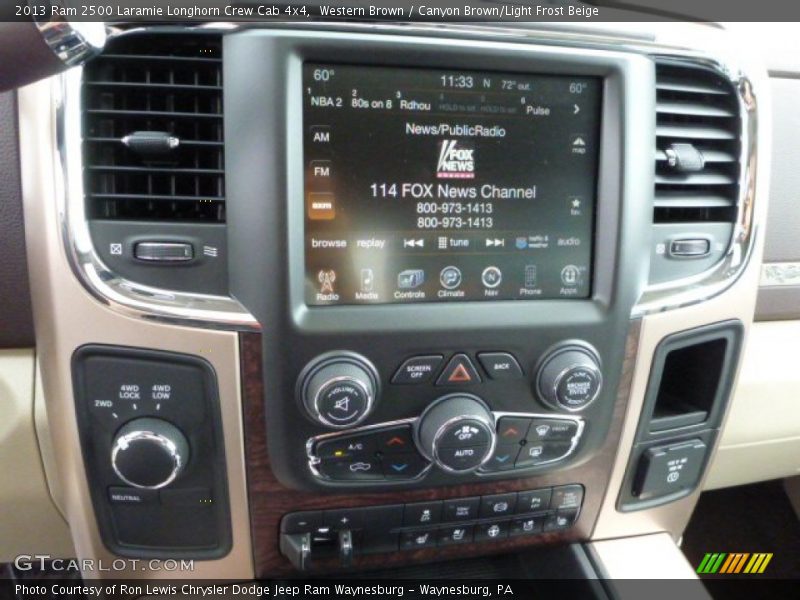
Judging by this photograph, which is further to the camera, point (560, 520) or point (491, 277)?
point (560, 520)

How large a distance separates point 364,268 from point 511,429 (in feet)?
0.89

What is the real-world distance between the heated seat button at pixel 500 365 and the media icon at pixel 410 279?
0.11 m

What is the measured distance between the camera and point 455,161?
2.69ft

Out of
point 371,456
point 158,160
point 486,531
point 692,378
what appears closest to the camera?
point 158,160

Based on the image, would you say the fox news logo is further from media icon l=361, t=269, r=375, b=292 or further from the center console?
media icon l=361, t=269, r=375, b=292

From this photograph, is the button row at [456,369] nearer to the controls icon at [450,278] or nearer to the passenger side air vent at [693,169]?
the controls icon at [450,278]

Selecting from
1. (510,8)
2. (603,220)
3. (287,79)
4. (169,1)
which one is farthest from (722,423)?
(169,1)

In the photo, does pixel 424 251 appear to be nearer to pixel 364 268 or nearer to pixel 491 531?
pixel 364 268

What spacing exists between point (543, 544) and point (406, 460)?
28 cm

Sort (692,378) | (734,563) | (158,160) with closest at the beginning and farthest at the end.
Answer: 1. (158,160)
2. (692,378)
3. (734,563)

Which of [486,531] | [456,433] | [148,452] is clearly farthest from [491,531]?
[148,452]

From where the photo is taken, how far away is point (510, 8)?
806 mm

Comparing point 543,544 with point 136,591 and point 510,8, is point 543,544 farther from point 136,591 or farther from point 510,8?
point 510,8

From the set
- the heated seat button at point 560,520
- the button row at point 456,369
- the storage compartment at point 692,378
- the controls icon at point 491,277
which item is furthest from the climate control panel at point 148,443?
the storage compartment at point 692,378
